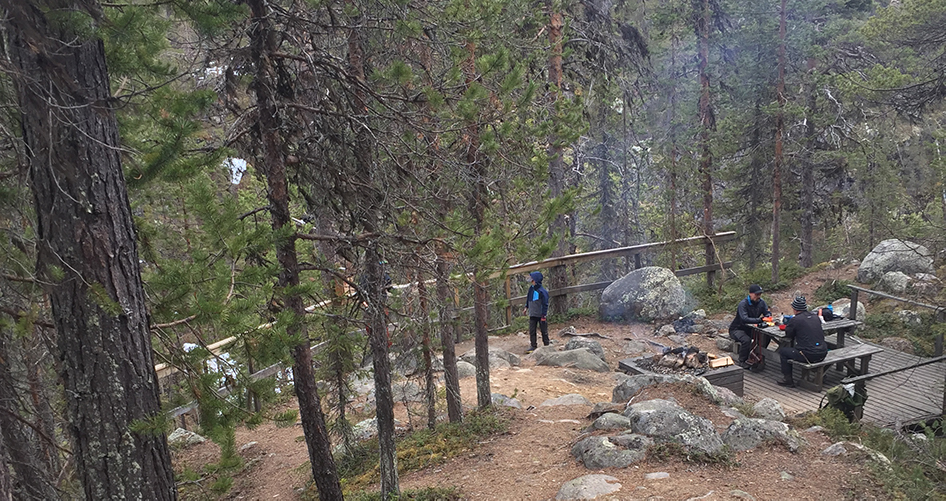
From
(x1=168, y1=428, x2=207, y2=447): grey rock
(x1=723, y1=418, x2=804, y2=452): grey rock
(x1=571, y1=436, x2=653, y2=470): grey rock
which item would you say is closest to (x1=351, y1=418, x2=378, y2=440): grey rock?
(x1=168, y1=428, x2=207, y2=447): grey rock

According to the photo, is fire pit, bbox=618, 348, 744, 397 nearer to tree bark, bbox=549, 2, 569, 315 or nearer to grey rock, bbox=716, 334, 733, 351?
grey rock, bbox=716, 334, 733, 351

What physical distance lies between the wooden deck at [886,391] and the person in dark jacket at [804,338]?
0.47m

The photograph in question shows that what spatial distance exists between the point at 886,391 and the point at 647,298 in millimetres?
5204

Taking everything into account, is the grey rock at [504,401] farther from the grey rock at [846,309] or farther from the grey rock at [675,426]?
the grey rock at [846,309]

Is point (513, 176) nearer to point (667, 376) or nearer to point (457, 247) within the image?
point (457, 247)

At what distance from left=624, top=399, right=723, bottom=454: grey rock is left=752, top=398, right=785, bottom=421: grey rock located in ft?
4.18

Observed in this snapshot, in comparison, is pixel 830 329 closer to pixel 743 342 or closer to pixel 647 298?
pixel 743 342

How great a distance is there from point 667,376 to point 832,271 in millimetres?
11921

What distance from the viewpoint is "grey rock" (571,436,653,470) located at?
243 inches

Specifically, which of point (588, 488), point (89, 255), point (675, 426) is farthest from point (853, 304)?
point (89, 255)

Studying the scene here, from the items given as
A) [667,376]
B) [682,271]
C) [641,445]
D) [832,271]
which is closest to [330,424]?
[641,445]

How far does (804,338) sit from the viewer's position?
889 cm

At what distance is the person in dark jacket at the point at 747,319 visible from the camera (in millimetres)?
9953

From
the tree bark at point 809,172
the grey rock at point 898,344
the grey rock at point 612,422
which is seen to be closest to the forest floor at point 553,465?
the grey rock at point 612,422
